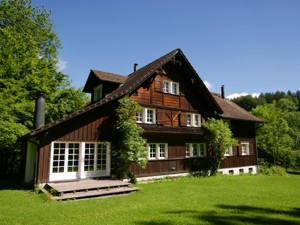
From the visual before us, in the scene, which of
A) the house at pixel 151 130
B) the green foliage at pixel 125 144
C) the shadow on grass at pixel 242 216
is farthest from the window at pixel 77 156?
the shadow on grass at pixel 242 216

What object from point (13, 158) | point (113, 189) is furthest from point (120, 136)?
point (13, 158)

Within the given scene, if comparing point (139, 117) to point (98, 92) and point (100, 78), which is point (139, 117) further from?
point (98, 92)

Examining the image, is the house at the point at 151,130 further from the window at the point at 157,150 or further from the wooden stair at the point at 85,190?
the wooden stair at the point at 85,190

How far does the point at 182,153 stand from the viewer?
698 inches

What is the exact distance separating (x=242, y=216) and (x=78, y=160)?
8952 mm

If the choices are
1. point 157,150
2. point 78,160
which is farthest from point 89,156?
point 157,150

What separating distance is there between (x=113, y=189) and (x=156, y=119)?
6.77 m

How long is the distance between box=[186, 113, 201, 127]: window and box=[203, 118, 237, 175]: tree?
0.68m

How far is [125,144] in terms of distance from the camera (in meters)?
13.5

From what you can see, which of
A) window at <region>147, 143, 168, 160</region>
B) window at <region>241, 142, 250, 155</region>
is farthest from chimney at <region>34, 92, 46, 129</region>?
window at <region>241, 142, 250, 155</region>

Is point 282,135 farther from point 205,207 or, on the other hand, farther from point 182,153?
point 205,207

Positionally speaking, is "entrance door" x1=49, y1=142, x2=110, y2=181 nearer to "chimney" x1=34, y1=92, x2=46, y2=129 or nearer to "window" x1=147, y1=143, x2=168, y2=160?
"chimney" x1=34, y1=92, x2=46, y2=129

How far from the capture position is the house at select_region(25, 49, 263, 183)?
1246 cm

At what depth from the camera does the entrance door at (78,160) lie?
12337 millimetres
